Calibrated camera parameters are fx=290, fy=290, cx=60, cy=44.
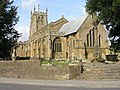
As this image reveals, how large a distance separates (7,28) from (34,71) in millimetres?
14153

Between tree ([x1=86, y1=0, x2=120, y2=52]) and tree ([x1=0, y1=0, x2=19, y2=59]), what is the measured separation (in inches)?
438

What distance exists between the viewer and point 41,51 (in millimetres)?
80812

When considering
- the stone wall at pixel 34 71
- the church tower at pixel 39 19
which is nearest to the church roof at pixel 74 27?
the church tower at pixel 39 19

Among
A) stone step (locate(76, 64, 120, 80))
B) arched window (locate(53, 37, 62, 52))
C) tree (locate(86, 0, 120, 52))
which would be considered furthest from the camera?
arched window (locate(53, 37, 62, 52))

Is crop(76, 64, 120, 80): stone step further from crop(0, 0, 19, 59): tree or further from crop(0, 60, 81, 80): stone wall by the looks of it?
crop(0, 0, 19, 59): tree

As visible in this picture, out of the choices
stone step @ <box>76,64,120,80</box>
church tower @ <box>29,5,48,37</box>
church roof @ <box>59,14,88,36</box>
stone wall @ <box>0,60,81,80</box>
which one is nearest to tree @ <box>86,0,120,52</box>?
stone step @ <box>76,64,120,80</box>

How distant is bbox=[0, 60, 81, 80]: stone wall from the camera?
28750 millimetres

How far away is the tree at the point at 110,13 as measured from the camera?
121 feet

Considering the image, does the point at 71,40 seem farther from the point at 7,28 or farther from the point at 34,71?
the point at 34,71

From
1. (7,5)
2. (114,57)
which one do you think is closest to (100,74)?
(7,5)

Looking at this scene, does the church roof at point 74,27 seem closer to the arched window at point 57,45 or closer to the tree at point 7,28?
the arched window at point 57,45

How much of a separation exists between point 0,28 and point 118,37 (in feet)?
56.8

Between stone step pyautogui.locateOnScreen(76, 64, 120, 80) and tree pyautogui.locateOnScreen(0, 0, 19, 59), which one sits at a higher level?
tree pyautogui.locateOnScreen(0, 0, 19, 59)

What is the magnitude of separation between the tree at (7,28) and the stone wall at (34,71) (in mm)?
8918
